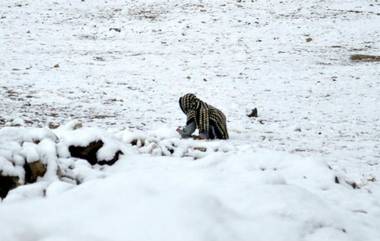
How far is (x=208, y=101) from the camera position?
14039 mm

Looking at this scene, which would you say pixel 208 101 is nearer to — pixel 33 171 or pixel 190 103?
pixel 190 103

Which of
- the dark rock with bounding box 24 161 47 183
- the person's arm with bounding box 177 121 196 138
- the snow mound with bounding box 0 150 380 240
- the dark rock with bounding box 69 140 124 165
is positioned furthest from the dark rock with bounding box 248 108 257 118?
the dark rock with bounding box 24 161 47 183

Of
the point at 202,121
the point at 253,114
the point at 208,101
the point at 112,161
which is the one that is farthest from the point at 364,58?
the point at 112,161

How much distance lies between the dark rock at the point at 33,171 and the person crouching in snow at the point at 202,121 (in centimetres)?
444

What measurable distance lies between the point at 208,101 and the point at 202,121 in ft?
16.5

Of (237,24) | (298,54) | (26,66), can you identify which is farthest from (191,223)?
(237,24)

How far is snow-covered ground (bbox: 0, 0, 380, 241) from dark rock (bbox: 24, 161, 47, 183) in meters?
0.34

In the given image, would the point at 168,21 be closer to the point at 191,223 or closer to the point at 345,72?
the point at 345,72

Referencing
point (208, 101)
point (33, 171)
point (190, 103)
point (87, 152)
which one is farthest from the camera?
point (208, 101)

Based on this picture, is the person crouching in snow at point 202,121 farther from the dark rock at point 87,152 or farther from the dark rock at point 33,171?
the dark rock at point 33,171

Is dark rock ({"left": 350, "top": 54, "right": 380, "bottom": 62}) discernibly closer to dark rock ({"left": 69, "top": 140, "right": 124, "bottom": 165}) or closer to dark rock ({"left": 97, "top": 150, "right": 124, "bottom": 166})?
dark rock ({"left": 97, "top": 150, "right": 124, "bottom": 166})

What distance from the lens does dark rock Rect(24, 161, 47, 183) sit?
4582 millimetres

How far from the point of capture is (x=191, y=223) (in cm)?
354

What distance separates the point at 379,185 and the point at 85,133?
13.4 feet
